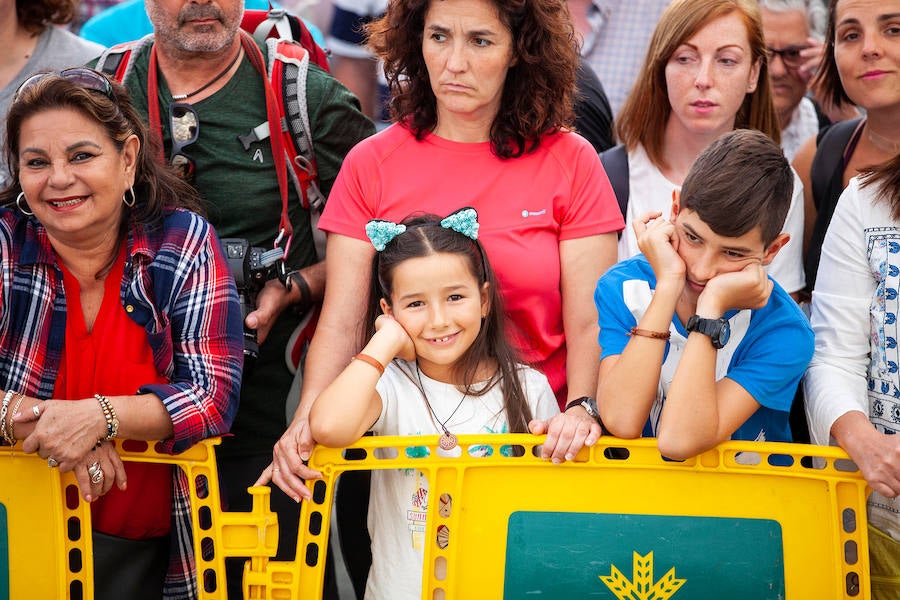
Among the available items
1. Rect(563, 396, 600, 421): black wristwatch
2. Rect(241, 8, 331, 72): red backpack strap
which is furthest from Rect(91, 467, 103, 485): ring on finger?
Rect(241, 8, 331, 72): red backpack strap

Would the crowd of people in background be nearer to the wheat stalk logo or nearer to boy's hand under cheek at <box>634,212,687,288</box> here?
boy's hand under cheek at <box>634,212,687,288</box>

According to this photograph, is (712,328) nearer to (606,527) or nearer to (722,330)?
(722,330)

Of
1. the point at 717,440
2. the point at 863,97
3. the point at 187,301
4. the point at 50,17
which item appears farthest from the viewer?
the point at 50,17

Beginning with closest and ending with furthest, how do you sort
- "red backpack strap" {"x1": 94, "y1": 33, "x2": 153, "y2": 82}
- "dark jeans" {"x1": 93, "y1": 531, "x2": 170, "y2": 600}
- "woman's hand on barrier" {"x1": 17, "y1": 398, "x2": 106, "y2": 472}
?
"woman's hand on barrier" {"x1": 17, "y1": 398, "x2": 106, "y2": 472} → "dark jeans" {"x1": 93, "y1": 531, "x2": 170, "y2": 600} → "red backpack strap" {"x1": 94, "y1": 33, "x2": 153, "y2": 82}

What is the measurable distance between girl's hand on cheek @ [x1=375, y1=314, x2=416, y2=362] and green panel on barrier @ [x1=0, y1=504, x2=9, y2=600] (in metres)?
1.10

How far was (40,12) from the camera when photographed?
4172 mm

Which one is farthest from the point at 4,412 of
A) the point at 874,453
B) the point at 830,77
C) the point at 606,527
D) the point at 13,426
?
the point at 830,77

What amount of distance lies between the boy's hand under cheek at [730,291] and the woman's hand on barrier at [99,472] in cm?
160

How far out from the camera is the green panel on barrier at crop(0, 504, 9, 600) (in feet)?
9.23

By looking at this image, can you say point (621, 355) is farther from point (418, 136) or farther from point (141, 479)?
point (141, 479)

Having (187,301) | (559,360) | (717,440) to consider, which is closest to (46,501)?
(187,301)

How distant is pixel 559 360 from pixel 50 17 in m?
2.46

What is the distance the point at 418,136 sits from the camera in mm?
3412

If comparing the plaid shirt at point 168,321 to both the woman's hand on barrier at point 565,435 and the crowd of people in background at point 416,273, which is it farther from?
the woman's hand on barrier at point 565,435
